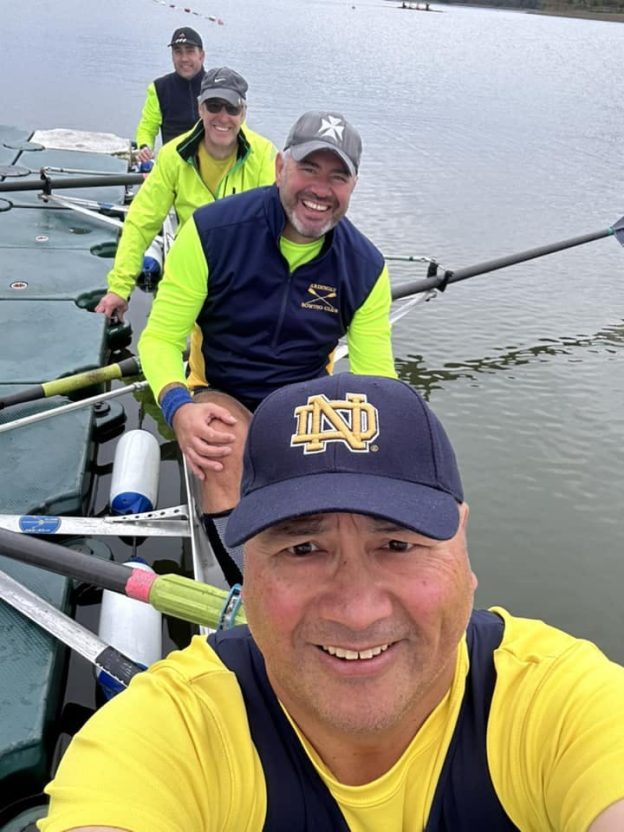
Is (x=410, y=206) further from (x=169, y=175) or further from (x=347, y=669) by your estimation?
(x=347, y=669)

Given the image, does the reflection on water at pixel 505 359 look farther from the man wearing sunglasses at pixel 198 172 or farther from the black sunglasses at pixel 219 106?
the black sunglasses at pixel 219 106

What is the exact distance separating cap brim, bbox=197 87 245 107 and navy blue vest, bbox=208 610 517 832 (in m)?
3.99

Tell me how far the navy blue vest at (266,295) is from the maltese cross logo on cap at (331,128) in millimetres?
357

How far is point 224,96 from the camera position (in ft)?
14.7

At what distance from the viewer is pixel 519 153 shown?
15203mm

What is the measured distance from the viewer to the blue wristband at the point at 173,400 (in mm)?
3133

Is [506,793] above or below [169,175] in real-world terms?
below

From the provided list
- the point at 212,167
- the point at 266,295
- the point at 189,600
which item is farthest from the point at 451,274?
the point at 189,600

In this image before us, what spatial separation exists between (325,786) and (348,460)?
0.66 metres

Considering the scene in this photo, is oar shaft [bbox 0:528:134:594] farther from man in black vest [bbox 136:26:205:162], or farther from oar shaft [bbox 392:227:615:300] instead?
man in black vest [bbox 136:26:205:162]

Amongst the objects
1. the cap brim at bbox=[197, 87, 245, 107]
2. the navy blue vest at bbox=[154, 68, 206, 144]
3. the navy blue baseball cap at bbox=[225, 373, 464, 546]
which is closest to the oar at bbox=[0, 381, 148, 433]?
the cap brim at bbox=[197, 87, 245, 107]

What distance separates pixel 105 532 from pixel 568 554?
3.08m

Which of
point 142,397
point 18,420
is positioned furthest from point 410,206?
point 18,420

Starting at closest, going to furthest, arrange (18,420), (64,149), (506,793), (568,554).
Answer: (506,793), (18,420), (568,554), (64,149)
